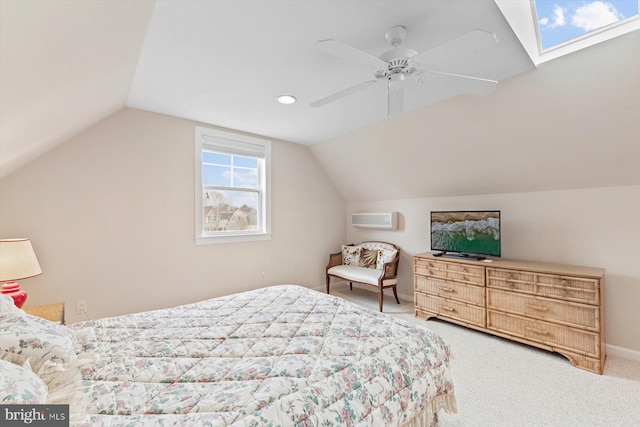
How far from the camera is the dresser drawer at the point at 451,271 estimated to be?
3.14 meters

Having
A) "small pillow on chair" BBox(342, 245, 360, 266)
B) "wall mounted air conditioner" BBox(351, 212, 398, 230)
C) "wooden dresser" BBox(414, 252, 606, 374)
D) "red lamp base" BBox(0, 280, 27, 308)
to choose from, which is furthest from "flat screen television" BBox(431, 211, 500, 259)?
"red lamp base" BBox(0, 280, 27, 308)

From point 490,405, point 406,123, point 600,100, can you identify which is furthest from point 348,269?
point 600,100

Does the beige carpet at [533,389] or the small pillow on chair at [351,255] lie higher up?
the small pillow on chair at [351,255]

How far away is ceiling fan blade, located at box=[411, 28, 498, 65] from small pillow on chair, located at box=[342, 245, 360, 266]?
3.42 metres

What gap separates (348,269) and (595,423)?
118 inches

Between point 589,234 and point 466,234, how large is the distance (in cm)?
109

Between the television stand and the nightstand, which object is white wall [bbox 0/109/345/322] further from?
the television stand

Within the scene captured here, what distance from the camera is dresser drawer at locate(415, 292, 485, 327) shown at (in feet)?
10.3

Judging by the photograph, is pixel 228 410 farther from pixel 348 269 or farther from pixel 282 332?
pixel 348 269

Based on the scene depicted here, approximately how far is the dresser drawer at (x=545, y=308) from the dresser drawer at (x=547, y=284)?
0.18 feet

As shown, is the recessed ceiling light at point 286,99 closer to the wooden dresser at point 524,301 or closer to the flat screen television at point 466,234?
the flat screen television at point 466,234

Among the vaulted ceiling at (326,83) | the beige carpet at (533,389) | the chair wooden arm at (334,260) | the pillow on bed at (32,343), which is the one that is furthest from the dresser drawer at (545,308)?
the pillow on bed at (32,343)

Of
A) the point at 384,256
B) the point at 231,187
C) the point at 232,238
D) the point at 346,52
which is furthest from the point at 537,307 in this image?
the point at 231,187

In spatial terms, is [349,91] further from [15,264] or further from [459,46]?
[15,264]
